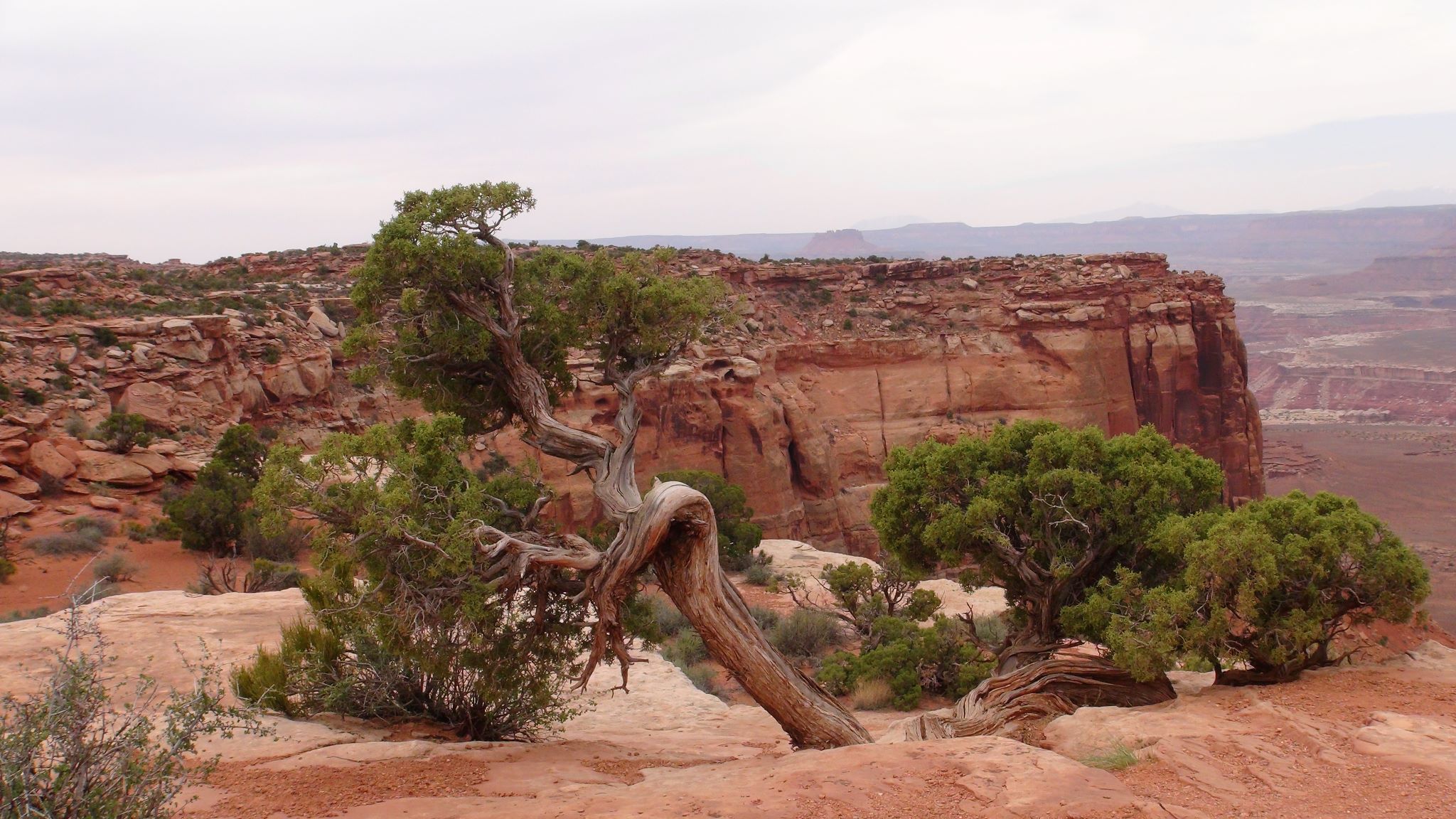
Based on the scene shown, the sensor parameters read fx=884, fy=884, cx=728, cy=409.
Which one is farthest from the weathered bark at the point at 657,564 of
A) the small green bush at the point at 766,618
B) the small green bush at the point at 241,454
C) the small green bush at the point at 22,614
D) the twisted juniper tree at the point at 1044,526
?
the small green bush at the point at 241,454

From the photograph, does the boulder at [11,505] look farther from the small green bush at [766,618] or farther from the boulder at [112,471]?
the small green bush at [766,618]

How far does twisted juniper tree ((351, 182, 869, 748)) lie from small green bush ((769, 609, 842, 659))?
789 centimetres

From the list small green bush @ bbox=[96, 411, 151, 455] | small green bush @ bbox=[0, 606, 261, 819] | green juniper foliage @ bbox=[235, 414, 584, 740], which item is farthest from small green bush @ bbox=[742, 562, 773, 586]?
small green bush @ bbox=[0, 606, 261, 819]

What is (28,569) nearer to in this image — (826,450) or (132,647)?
(132,647)

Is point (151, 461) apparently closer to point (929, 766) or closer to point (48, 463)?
point (48, 463)

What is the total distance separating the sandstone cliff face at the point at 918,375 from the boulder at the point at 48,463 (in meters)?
14.3

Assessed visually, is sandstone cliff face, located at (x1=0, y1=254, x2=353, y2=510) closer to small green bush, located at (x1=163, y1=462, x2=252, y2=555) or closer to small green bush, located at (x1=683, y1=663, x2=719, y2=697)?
small green bush, located at (x1=163, y1=462, x2=252, y2=555)

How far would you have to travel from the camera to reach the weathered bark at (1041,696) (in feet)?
33.3

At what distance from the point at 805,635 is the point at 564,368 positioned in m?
9.02

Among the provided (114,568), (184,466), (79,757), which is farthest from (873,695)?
(184,466)

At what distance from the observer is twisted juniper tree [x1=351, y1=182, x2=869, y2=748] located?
9430 millimetres

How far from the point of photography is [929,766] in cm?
714

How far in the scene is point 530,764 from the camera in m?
8.55

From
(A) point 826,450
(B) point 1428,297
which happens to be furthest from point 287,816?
(B) point 1428,297
